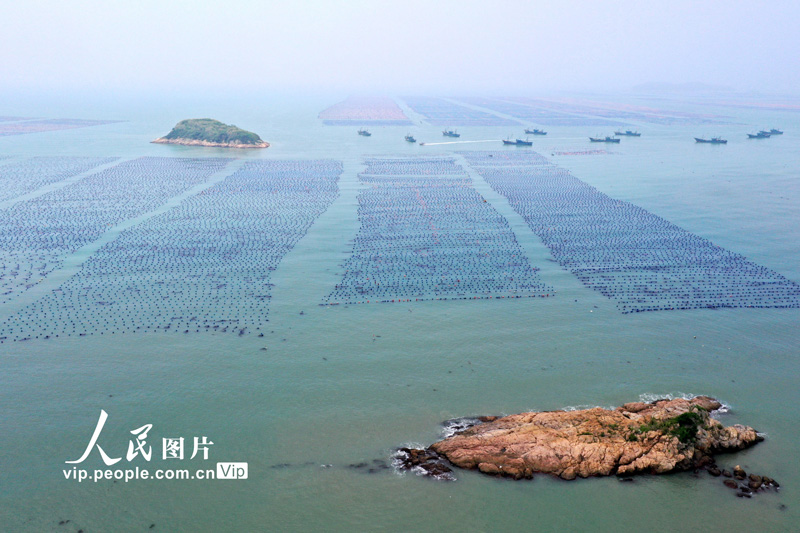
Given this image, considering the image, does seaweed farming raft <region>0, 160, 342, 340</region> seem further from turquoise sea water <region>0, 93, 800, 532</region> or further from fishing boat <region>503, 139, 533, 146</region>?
fishing boat <region>503, 139, 533, 146</region>

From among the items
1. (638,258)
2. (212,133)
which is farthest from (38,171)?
(638,258)

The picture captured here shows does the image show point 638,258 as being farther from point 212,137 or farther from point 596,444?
point 212,137

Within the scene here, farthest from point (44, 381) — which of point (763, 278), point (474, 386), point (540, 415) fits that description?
point (763, 278)

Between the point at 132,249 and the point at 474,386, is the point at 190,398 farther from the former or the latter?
the point at 132,249

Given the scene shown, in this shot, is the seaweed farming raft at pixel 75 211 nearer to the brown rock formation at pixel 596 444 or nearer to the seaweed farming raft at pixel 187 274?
the seaweed farming raft at pixel 187 274

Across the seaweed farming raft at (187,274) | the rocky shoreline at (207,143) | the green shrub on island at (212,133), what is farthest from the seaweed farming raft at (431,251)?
the green shrub on island at (212,133)

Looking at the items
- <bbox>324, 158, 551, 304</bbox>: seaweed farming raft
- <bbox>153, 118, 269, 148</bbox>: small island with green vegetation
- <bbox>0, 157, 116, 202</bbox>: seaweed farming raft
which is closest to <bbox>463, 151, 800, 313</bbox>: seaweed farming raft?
<bbox>324, 158, 551, 304</bbox>: seaweed farming raft

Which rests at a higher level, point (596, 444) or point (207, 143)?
point (207, 143)
